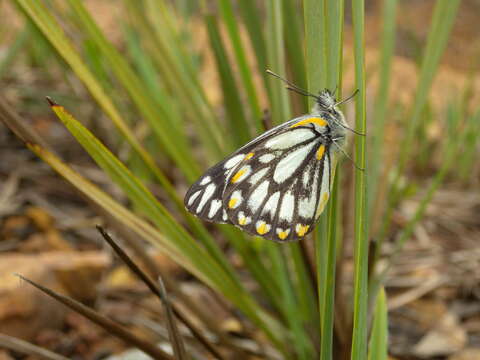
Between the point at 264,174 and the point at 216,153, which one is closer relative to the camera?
the point at 264,174

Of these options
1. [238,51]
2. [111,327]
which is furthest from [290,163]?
[111,327]

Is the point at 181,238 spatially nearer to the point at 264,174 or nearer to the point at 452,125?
the point at 264,174

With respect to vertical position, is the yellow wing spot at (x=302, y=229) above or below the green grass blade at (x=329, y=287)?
above

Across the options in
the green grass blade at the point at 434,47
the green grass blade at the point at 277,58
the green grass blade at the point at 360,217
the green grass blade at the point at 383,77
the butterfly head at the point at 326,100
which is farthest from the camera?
the green grass blade at the point at 383,77

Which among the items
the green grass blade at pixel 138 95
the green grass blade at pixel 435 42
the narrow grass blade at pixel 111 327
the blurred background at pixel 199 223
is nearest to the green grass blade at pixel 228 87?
the blurred background at pixel 199 223

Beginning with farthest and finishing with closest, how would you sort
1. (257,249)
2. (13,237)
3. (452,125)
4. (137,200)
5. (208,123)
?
(452,125)
(13,237)
(208,123)
(257,249)
(137,200)

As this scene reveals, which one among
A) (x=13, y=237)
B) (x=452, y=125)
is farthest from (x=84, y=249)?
(x=452, y=125)

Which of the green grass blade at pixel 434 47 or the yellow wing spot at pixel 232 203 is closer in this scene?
the yellow wing spot at pixel 232 203

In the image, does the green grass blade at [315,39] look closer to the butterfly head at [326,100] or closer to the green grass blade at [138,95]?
the butterfly head at [326,100]

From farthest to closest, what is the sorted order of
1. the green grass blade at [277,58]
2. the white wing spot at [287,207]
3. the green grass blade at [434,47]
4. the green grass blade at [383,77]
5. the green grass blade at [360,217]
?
the green grass blade at [383,77]
the green grass blade at [434,47]
the green grass blade at [277,58]
the white wing spot at [287,207]
the green grass blade at [360,217]
